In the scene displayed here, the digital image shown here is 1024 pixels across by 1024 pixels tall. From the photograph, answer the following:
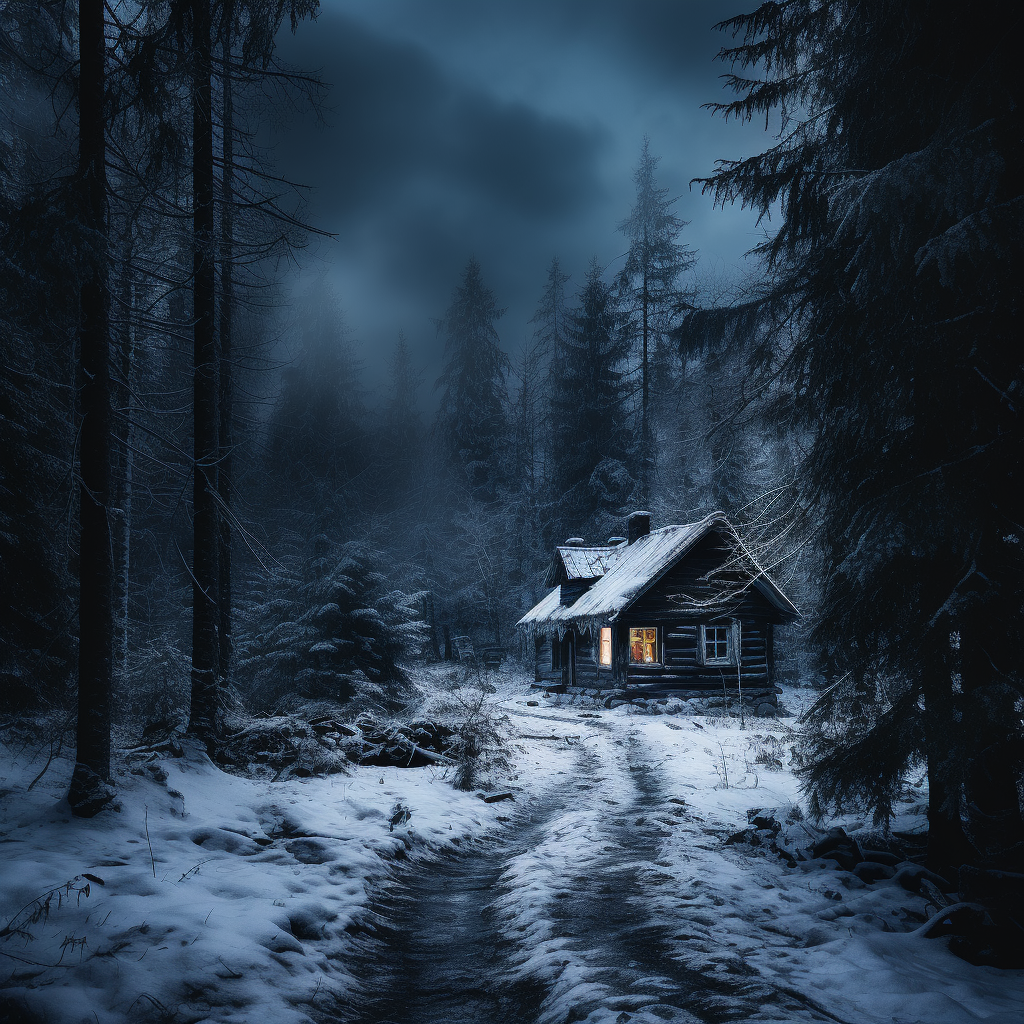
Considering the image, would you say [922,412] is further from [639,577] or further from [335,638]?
[639,577]

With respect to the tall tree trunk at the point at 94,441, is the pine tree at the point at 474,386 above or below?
above

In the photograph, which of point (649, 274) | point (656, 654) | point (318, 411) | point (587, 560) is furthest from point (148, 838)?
point (649, 274)

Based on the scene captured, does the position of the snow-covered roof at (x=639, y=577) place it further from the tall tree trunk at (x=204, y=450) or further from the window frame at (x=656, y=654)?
the tall tree trunk at (x=204, y=450)

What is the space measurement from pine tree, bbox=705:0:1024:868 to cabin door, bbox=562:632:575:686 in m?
20.0

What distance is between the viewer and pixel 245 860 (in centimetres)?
532

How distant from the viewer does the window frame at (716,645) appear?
70.6 ft

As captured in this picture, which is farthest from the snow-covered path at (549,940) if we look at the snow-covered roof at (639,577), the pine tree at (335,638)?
the snow-covered roof at (639,577)

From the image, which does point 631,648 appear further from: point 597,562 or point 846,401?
point 846,401

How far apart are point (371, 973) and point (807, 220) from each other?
763 centimetres

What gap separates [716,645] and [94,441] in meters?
Result: 20.2

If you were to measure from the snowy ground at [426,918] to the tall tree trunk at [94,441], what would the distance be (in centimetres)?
79

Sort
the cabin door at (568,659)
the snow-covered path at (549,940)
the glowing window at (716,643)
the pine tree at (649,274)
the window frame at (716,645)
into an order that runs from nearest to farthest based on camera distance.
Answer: the snow-covered path at (549,940) < the window frame at (716,645) < the glowing window at (716,643) < the cabin door at (568,659) < the pine tree at (649,274)

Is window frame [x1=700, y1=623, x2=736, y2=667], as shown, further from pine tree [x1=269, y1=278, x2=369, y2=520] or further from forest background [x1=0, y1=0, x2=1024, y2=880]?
forest background [x1=0, y1=0, x2=1024, y2=880]

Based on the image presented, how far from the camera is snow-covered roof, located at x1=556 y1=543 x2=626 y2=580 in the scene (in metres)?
26.2
